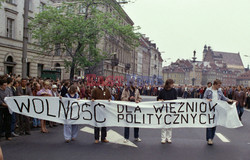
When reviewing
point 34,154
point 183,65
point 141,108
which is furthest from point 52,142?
point 183,65

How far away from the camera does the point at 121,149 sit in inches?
314

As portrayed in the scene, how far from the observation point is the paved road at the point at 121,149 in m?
7.15

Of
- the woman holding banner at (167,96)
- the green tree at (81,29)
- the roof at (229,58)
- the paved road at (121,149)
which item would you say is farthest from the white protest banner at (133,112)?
the roof at (229,58)

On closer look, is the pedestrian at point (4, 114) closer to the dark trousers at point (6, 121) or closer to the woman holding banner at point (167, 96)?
the dark trousers at point (6, 121)

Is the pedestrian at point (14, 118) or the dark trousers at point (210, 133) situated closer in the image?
the dark trousers at point (210, 133)

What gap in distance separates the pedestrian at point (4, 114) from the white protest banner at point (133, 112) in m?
0.37

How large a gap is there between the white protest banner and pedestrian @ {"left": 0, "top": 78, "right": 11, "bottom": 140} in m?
0.37

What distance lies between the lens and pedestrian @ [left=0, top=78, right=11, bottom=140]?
8.72 m

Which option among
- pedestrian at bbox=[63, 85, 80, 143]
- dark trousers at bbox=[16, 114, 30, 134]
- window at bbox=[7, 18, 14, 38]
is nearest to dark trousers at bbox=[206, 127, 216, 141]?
pedestrian at bbox=[63, 85, 80, 143]

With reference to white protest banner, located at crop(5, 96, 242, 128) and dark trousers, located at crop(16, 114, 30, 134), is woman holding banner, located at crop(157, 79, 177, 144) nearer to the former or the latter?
white protest banner, located at crop(5, 96, 242, 128)

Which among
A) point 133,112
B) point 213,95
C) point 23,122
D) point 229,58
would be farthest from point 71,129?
point 229,58

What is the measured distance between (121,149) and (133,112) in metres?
1.60

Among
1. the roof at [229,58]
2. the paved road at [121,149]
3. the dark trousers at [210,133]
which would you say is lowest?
the paved road at [121,149]

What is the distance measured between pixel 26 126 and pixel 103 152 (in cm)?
365
